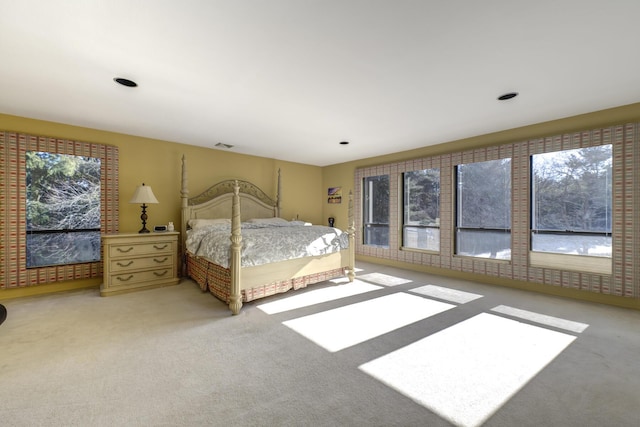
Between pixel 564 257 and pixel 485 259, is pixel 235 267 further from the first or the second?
pixel 564 257

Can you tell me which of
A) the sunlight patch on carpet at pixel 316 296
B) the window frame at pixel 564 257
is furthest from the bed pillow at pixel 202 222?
the window frame at pixel 564 257

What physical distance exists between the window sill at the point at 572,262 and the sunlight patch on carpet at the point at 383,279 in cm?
182

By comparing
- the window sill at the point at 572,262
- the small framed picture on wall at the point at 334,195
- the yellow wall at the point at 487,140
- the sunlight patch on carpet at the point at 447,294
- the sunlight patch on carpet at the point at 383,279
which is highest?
the yellow wall at the point at 487,140

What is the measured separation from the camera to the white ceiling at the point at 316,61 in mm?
1665

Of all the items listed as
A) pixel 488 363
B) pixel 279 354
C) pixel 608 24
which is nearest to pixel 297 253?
pixel 279 354

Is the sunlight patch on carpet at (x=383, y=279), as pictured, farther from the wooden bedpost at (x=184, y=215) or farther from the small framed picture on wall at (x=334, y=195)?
the wooden bedpost at (x=184, y=215)

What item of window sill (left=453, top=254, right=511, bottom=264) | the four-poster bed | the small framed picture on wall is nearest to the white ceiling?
the four-poster bed

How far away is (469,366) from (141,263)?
13.6ft

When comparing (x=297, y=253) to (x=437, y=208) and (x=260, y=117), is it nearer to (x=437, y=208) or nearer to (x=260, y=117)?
(x=260, y=117)

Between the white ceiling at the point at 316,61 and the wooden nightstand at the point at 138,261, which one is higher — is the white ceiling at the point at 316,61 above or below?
above

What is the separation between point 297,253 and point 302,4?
2697 mm

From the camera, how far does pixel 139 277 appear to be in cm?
379

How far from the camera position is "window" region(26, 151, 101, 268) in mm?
3584

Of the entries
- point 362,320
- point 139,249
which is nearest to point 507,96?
point 362,320
